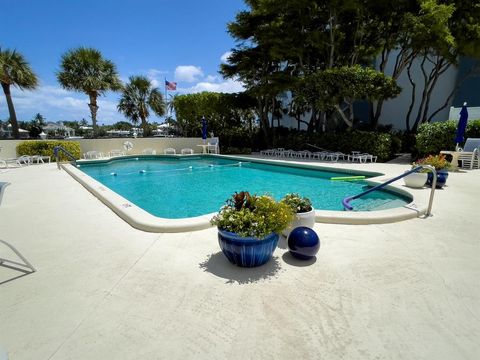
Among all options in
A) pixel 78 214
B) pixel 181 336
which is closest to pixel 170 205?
pixel 78 214

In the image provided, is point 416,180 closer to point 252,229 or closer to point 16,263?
point 252,229

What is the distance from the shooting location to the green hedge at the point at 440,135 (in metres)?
10.7

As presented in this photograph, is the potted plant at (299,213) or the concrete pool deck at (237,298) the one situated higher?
the potted plant at (299,213)

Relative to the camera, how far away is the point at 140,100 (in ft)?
80.9

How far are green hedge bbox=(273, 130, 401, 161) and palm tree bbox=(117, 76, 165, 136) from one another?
15597mm

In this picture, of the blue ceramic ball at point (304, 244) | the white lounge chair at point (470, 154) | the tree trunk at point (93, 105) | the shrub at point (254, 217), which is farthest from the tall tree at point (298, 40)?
the shrub at point (254, 217)

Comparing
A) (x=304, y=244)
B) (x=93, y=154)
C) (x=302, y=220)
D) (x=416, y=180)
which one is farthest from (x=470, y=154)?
(x=93, y=154)

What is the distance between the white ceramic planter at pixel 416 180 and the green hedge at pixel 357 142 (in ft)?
22.4

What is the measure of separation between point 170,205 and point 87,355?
209 inches

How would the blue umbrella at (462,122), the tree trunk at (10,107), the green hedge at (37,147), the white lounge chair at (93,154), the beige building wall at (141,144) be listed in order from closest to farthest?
the blue umbrella at (462,122), the green hedge at (37,147), the white lounge chair at (93,154), the tree trunk at (10,107), the beige building wall at (141,144)

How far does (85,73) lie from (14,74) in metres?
3.75

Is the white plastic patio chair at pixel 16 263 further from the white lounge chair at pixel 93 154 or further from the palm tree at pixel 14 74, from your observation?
the palm tree at pixel 14 74

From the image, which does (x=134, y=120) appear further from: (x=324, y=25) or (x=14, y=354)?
(x=14, y=354)

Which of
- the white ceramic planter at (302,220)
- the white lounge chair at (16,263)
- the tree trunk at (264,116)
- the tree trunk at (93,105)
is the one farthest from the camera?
the tree trunk at (264,116)
